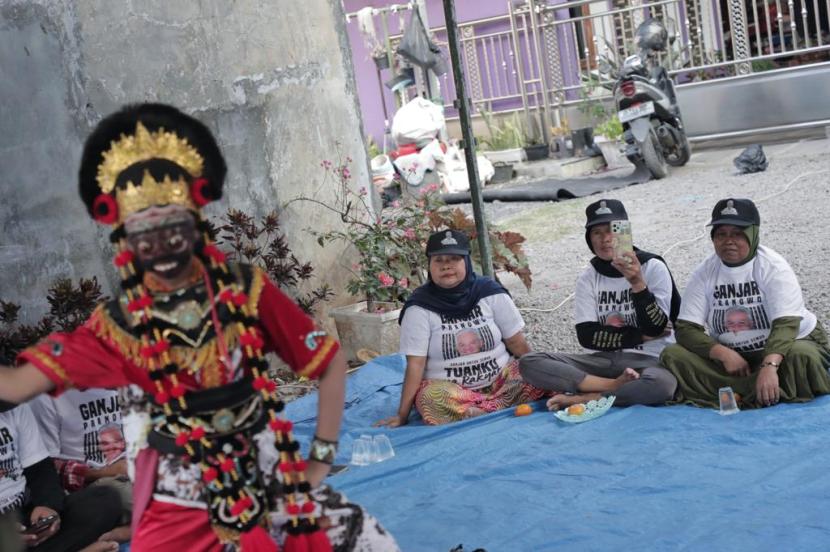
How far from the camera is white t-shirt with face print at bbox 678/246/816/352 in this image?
15.9ft

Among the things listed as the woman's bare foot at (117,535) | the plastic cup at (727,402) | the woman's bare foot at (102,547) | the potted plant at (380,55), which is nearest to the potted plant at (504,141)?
the potted plant at (380,55)

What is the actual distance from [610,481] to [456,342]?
50.8 inches

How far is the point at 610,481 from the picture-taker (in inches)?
172

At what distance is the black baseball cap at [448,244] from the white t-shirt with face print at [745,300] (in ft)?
3.50

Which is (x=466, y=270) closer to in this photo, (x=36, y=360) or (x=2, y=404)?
(x=2, y=404)

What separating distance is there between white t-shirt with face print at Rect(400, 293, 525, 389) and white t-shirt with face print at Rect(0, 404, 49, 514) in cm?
Result: 190

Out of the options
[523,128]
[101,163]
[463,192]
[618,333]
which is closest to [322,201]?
[618,333]

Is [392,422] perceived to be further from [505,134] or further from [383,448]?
[505,134]

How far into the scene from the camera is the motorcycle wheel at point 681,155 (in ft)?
39.8

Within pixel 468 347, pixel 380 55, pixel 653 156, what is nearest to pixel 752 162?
pixel 653 156

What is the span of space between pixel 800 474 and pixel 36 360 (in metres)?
2.81

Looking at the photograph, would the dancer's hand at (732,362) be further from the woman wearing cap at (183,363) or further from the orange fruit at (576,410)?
the woman wearing cap at (183,363)

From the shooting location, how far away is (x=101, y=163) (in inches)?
108

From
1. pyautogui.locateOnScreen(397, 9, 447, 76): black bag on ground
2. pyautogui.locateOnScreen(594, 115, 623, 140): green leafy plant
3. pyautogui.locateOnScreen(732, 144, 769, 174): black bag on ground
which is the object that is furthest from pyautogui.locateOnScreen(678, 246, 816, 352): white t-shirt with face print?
pyautogui.locateOnScreen(397, 9, 447, 76): black bag on ground
